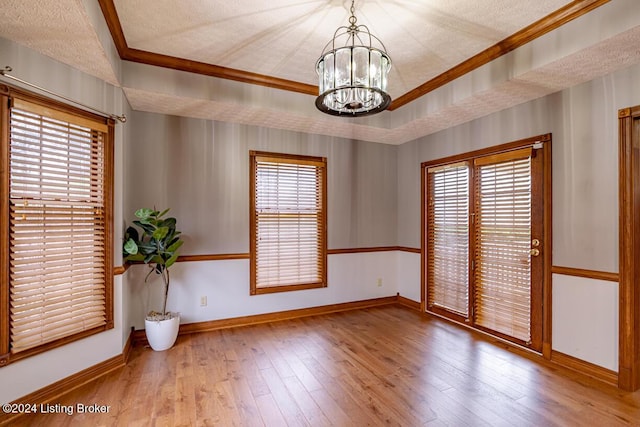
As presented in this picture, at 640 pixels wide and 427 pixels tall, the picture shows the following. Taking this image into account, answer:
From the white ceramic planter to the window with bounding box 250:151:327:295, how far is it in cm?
103

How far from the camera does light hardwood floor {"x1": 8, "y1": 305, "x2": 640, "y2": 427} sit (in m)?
2.08

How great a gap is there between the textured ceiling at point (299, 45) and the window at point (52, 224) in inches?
20.0

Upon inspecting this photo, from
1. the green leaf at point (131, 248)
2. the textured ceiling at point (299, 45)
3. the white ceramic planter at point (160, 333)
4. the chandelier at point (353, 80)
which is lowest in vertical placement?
the white ceramic planter at point (160, 333)

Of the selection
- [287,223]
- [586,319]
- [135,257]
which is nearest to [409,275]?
[287,223]

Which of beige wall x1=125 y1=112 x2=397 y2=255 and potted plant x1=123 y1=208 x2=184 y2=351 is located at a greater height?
beige wall x1=125 y1=112 x2=397 y2=255

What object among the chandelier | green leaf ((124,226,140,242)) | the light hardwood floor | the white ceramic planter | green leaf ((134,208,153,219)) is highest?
the chandelier

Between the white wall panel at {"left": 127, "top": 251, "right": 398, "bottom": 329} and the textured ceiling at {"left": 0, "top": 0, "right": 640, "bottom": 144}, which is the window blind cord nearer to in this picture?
the textured ceiling at {"left": 0, "top": 0, "right": 640, "bottom": 144}

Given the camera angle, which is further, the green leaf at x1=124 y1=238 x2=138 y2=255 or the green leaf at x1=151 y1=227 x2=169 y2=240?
the green leaf at x1=151 y1=227 x2=169 y2=240

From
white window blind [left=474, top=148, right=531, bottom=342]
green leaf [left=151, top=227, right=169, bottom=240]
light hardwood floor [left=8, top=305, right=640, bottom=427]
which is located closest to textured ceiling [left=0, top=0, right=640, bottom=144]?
white window blind [left=474, top=148, right=531, bottom=342]

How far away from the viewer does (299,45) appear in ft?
8.84

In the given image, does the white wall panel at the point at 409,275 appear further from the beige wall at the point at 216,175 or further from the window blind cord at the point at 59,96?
→ the window blind cord at the point at 59,96

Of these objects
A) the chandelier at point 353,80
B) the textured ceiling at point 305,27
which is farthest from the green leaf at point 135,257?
the chandelier at point 353,80

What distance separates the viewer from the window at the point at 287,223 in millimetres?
3977

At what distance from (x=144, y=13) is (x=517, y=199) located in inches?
143
